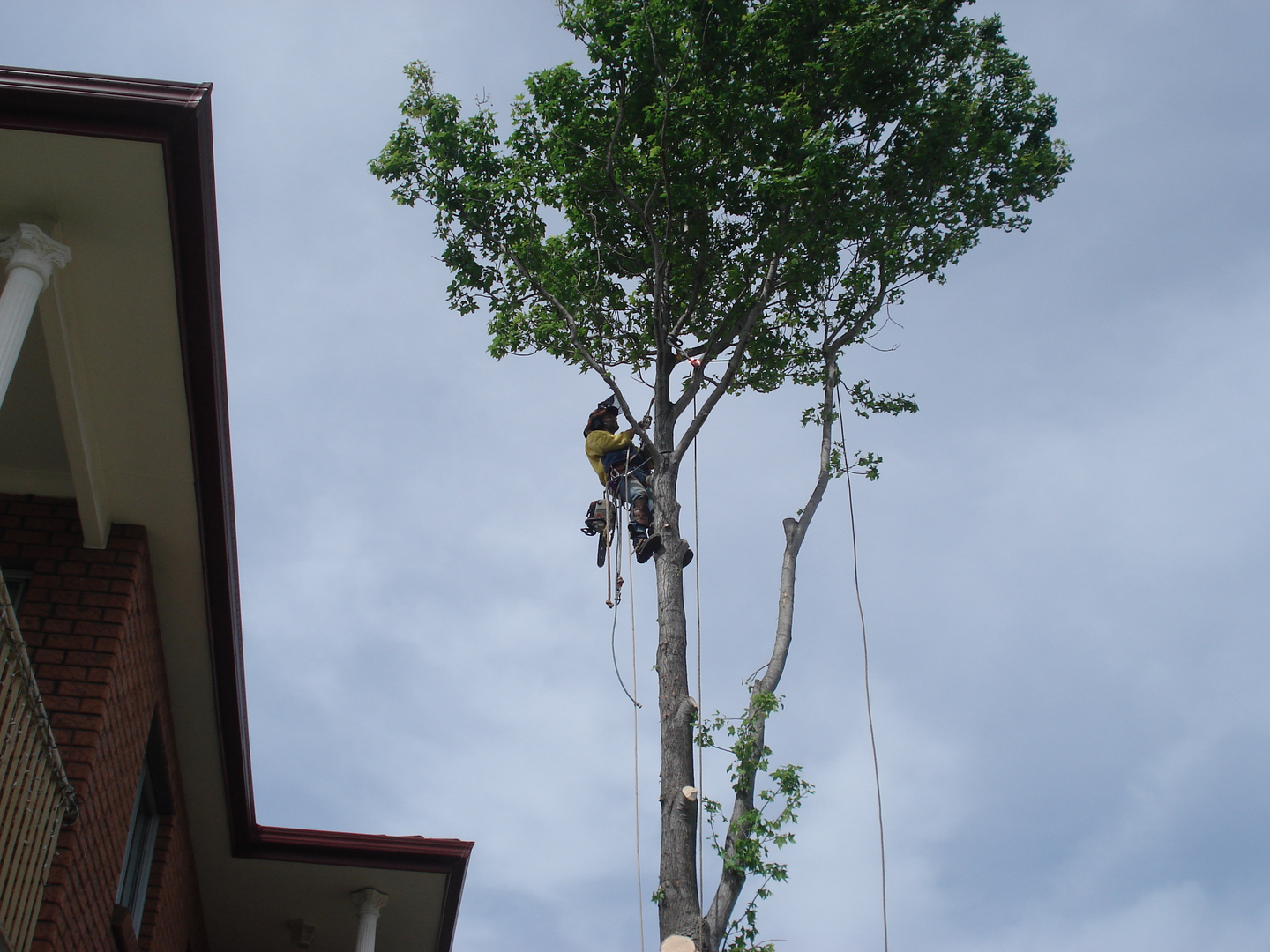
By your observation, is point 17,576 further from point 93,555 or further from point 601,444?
point 601,444

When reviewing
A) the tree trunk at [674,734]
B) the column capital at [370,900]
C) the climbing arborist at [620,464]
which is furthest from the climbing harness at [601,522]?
the column capital at [370,900]

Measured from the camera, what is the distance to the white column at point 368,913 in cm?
847

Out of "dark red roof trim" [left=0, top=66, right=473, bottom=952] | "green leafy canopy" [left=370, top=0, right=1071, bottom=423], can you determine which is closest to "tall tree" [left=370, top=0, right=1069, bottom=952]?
"green leafy canopy" [left=370, top=0, right=1071, bottom=423]

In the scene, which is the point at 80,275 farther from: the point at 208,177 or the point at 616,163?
the point at 616,163

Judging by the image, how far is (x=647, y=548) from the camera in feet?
23.6

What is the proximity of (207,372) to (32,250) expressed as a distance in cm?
108

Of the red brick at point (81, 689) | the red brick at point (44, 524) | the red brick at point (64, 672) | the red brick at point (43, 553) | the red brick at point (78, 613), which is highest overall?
the red brick at point (44, 524)

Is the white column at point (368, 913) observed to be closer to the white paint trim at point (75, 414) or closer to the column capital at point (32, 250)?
the white paint trim at point (75, 414)

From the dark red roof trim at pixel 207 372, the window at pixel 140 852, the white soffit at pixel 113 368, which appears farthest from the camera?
the window at pixel 140 852

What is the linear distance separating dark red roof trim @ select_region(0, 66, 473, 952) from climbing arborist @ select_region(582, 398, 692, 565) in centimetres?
307

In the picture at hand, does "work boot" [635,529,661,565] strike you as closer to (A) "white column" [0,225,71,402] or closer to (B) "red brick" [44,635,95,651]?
(B) "red brick" [44,635,95,651]

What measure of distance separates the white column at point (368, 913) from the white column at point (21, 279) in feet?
17.9

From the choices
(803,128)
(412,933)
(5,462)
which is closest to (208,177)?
(5,462)

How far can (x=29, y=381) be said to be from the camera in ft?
20.0
